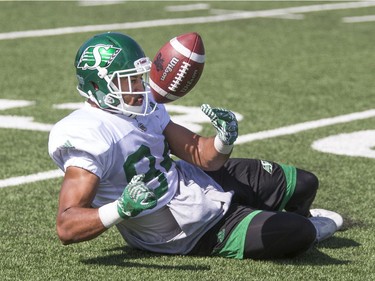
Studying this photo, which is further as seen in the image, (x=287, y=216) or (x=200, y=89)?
(x=200, y=89)

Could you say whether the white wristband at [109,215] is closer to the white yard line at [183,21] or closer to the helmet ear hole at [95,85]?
the helmet ear hole at [95,85]

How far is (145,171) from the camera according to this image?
4871mm

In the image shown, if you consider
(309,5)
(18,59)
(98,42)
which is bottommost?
(309,5)

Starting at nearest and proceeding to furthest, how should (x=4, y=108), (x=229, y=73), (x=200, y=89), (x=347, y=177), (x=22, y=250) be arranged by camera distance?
1. (x=22, y=250)
2. (x=347, y=177)
3. (x=4, y=108)
4. (x=200, y=89)
5. (x=229, y=73)

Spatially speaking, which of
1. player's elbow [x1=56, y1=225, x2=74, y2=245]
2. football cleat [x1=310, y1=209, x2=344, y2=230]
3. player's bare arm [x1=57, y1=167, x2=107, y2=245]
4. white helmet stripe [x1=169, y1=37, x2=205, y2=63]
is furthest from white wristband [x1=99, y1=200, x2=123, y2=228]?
football cleat [x1=310, y1=209, x2=344, y2=230]

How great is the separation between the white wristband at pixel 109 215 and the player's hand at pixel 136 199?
8 cm

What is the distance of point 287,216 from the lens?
487cm

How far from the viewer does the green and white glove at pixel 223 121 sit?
4.71 metres

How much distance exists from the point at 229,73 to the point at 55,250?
601 centimetres

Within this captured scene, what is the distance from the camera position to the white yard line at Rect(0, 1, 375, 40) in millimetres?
13570

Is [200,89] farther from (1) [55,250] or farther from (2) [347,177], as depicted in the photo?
(1) [55,250]

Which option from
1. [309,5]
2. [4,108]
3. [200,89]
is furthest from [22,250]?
[309,5]

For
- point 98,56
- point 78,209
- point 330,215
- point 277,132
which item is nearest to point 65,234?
point 78,209

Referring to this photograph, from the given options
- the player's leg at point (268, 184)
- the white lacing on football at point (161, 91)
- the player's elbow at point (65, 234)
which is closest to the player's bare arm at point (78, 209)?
the player's elbow at point (65, 234)
